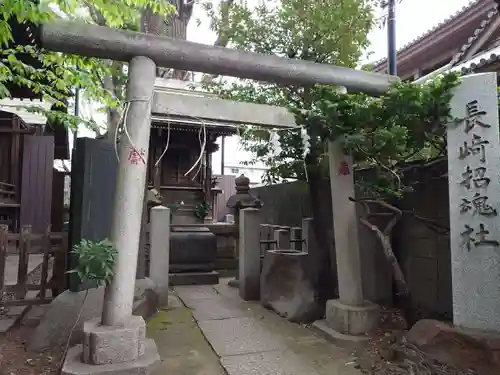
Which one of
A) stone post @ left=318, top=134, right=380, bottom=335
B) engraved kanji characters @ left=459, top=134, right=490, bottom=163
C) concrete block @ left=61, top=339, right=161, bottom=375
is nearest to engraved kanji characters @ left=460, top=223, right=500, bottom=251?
engraved kanji characters @ left=459, top=134, right=490, bottom=163

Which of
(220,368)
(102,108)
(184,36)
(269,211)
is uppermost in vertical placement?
(184,36)

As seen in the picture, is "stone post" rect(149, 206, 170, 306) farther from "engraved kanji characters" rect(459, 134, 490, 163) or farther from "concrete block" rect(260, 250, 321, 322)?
"engraved kanji characters" rect(459, 134, 490, 163)

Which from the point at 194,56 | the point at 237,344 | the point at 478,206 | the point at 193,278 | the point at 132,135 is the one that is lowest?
the point at 237,344

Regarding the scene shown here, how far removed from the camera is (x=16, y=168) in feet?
38.0

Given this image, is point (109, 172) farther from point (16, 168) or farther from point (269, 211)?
point (16, 168)

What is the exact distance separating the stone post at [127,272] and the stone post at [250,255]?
2960mm

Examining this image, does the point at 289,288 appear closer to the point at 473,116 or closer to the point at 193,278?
the point at 193,278

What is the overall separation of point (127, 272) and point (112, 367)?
856mm

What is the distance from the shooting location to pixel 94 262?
11.2 ft

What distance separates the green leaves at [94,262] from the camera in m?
3.38

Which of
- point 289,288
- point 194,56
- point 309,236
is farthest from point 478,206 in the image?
point 194,56

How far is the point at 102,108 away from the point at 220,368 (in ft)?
20.6

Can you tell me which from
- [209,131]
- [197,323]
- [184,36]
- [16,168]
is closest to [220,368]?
[197,323]

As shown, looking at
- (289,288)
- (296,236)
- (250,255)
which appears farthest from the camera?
(296,236)
